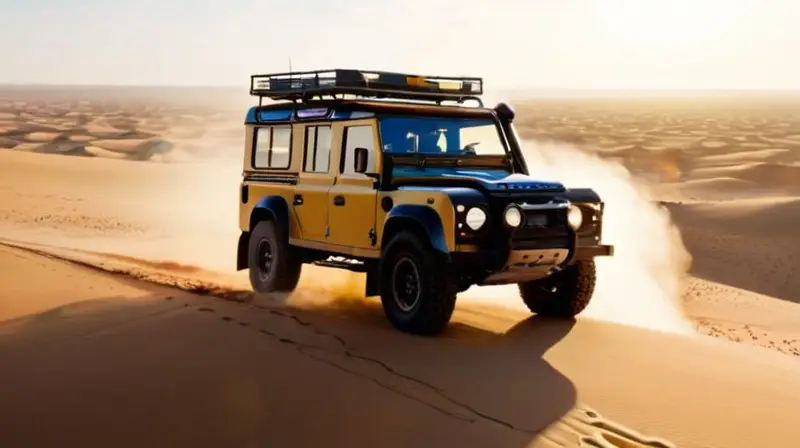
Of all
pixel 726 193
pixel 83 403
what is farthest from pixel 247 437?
pixel 726 193

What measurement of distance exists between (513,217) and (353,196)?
2038 mm

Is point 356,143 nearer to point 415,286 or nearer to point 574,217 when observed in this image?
point 415,286

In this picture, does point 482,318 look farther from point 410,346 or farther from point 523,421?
point 523,421

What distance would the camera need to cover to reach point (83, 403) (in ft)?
22.2

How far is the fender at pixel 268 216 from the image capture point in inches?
456

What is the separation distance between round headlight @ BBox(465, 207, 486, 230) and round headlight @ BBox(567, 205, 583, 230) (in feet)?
3.05

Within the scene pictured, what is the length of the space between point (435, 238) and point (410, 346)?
3.25 ft

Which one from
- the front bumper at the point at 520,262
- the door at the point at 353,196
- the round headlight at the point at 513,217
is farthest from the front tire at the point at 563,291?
the door at the point at 353,196

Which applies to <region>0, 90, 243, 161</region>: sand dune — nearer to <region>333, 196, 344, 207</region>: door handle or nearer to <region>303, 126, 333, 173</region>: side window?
<region>303, 126, 333, 173</region>: side window

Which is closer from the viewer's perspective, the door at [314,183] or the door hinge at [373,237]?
the door hinge at [373,237]

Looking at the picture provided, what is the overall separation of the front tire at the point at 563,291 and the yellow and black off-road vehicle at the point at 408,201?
1cm

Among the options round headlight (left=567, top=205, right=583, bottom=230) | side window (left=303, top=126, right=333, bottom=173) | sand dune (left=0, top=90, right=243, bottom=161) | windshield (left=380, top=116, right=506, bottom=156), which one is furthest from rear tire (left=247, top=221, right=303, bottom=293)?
sand dune (left=0, top=90, right=243, bottom=161)

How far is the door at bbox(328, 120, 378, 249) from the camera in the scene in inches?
390

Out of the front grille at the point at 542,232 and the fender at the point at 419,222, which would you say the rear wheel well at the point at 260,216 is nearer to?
the fender at the point at 419,222
